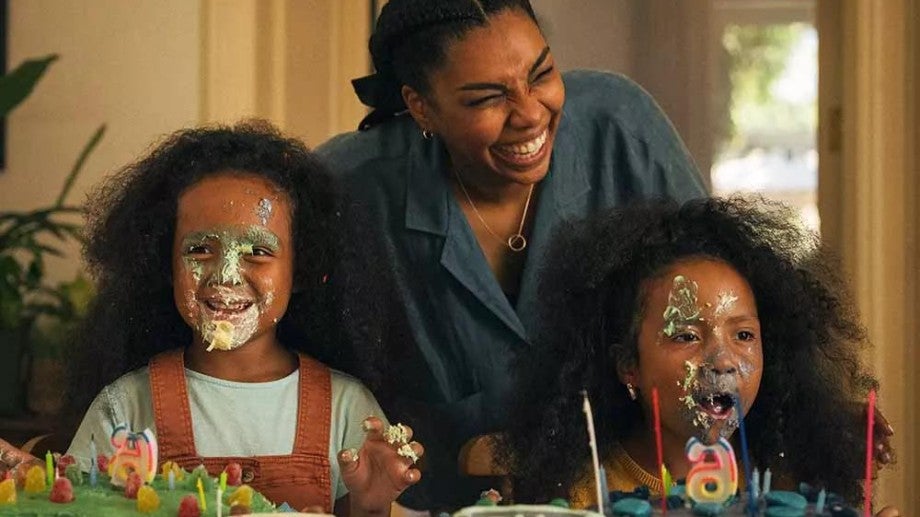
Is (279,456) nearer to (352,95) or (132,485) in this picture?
(132,485)

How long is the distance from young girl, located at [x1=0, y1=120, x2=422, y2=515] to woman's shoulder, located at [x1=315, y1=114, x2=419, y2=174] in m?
0.22

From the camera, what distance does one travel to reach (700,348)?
1794 mm

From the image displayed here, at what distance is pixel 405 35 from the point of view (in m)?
2.18

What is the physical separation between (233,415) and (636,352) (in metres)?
0.49

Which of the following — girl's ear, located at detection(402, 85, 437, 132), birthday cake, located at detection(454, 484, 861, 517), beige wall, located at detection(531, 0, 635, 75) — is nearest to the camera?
birthday cake, located at detection(454, 484, 861, 517)

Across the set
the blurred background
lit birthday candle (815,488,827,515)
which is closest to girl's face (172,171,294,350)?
lit birthday candle (815,488,827,515)

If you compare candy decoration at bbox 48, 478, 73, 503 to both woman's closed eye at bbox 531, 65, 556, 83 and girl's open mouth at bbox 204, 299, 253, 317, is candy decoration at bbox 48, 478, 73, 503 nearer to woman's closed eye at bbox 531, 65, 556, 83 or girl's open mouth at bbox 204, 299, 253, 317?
girl's open mouth at bbox 204, 299, 253, 317

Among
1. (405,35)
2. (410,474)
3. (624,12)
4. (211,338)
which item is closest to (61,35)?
(624,12)

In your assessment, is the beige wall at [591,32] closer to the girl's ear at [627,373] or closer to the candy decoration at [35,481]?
the girl's ear at [627,373]

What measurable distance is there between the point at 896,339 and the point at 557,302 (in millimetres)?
1325

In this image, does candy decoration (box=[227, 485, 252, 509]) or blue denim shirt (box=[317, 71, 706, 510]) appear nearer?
candy decoration (box=[227, 485, 252, 509])

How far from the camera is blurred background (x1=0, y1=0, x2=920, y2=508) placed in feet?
10.1

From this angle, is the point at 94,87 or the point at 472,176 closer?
the point at 472,176

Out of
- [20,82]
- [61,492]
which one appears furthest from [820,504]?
[20,82]
